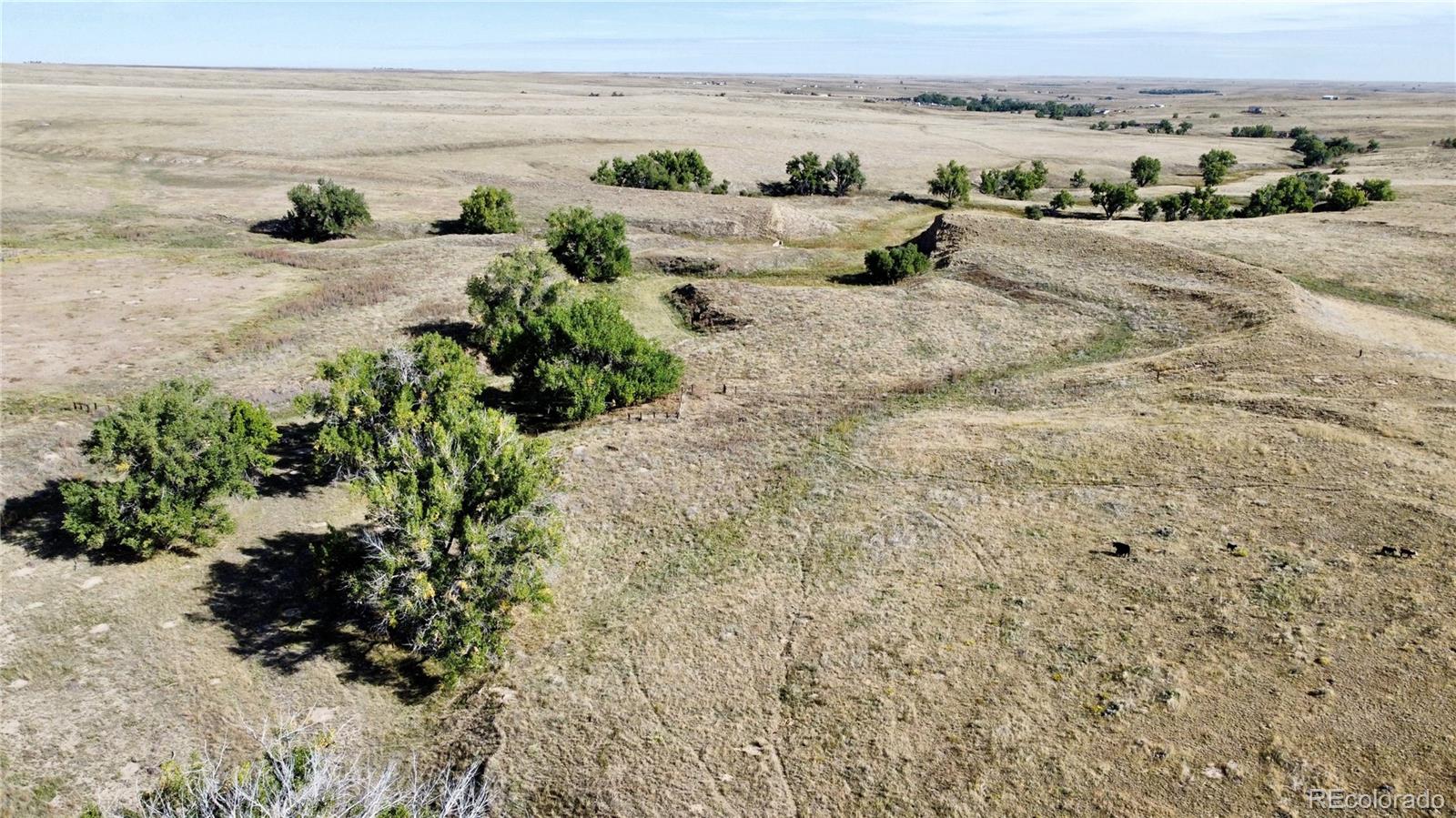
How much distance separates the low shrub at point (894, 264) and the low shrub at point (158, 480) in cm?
2750

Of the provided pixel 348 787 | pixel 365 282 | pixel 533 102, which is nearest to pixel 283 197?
pixel 365 282

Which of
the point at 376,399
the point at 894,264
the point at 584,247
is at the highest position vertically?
the point at 584,247

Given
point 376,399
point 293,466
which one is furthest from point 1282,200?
point 293,466

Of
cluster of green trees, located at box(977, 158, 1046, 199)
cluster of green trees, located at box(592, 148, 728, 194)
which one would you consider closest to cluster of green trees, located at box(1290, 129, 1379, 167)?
cluster of green trees, located at box(977, 158, 1046, 199)

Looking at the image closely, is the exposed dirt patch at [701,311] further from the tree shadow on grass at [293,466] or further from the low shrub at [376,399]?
the tree shadow on grass at [293,466]

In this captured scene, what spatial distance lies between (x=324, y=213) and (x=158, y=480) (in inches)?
1303

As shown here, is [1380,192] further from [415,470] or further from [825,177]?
[415,470]

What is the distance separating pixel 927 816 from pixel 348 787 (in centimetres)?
765

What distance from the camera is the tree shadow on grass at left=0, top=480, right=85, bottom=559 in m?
17.3

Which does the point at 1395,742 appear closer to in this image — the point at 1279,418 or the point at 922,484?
the point at 922,484

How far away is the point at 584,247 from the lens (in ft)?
125

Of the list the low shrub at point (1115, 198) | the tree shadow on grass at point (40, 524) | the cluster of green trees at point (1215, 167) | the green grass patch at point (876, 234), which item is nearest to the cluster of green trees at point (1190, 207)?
the low shrub at point (1115, 198)

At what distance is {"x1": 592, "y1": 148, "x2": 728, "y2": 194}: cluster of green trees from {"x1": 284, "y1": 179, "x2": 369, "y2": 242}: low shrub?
873 inches

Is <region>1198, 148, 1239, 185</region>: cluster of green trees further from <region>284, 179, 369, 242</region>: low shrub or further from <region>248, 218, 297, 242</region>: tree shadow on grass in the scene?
<region>248, 218, 297, 242</region>: tree shadow on grass
